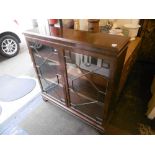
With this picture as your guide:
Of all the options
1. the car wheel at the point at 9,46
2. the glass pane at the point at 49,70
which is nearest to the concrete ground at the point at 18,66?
the car wheel at the point at 9,46

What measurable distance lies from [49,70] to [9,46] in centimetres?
194

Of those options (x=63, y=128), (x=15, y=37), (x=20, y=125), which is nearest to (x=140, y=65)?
(x=63, y=128)

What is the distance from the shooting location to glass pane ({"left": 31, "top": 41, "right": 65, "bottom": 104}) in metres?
1.26

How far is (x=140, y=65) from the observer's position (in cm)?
256

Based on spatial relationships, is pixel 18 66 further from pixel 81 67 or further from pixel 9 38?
pixel 81 67

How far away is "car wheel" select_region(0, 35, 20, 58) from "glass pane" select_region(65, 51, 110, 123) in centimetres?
220

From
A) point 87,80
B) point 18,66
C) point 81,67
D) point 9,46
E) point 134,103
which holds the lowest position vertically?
point 134,103

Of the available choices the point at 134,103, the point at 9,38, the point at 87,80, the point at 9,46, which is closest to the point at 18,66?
the point at 9,46

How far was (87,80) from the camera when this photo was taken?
1312 millimetres

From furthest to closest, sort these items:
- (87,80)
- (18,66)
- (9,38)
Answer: (9,38)
(18,66)
(87,80)

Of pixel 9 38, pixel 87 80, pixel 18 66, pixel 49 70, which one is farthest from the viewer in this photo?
pixel 9 38

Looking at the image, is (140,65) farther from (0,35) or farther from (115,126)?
(0,35)

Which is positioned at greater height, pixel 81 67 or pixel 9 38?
pixel 81 67

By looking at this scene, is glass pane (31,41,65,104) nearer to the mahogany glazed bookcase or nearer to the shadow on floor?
the mahogany glazed bookcase
